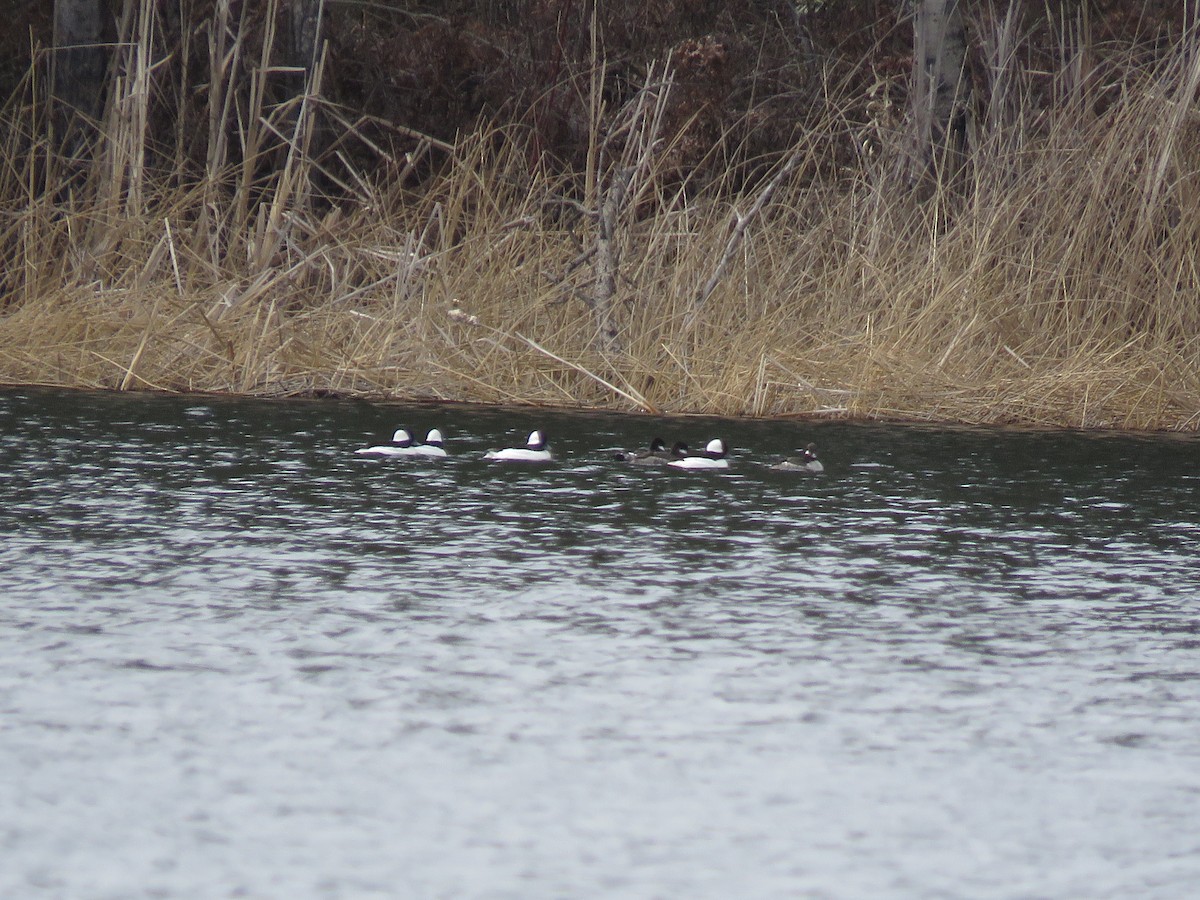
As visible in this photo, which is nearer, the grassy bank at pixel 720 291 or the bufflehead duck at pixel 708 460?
the bufflehead duck at pixel 708 460

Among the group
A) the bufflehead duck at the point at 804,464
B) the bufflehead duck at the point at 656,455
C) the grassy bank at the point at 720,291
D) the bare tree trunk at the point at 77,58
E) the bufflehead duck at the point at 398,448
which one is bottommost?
the bufflehead duck at the point at 398,448

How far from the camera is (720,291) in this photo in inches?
766

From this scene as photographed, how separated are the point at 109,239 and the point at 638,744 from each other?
51.1 ft

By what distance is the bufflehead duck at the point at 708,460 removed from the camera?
13.8m

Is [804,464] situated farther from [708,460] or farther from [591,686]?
[591,686]

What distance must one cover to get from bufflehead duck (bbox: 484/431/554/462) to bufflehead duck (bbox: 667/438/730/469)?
0.90 m

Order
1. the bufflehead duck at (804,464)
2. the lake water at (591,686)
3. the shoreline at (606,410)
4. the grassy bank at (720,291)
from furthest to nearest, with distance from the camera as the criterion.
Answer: the grassy bank at (720,291) → the shoreline at (606,410) → the bufflehead duck at (804,464) → the lake water at (591,686)

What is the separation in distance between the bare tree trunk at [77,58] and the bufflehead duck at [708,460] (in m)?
13.0

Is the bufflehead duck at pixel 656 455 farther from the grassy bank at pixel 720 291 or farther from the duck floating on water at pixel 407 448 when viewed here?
the grassy bank at pixel 720 291

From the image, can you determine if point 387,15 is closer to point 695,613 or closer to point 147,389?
point 147,389

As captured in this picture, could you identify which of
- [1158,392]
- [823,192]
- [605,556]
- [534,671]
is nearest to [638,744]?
[534,671]

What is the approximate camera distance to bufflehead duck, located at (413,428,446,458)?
14.3m

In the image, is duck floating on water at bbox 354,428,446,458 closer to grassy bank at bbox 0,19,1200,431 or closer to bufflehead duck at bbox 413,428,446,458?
bufflehead duck at bbox 413,428,446,458

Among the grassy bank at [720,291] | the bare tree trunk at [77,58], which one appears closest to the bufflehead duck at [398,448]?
the grassy bank at [720,291]
